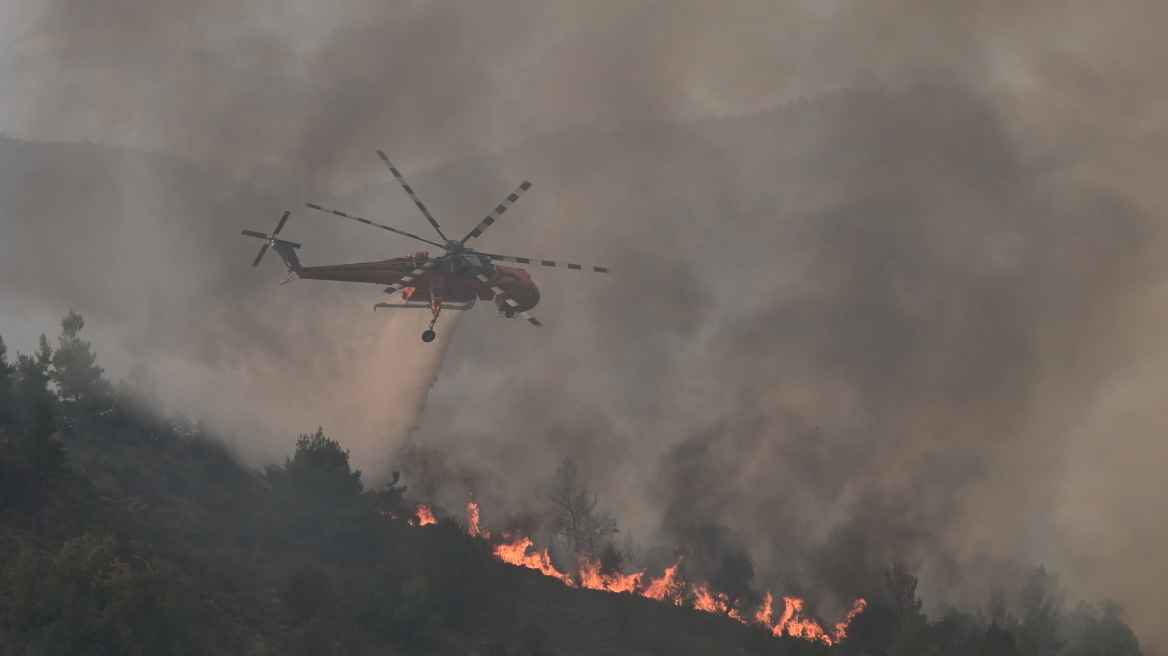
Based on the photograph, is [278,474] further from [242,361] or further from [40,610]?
[40,610]

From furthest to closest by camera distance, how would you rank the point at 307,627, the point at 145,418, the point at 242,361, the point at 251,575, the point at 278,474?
the point at 242,361, the point at 145,418, the point at 278,474, the point at 251,575, the point at 307,627

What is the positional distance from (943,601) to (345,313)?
67.4m

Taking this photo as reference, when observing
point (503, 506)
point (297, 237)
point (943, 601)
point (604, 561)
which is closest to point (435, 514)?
point (503, 506)

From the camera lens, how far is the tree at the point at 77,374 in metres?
85.6

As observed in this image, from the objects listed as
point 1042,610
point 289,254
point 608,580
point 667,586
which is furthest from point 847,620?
point 289,254

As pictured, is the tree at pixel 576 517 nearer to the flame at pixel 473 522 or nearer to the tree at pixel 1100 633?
the flame at pixel 473 522

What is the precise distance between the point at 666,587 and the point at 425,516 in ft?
80.0

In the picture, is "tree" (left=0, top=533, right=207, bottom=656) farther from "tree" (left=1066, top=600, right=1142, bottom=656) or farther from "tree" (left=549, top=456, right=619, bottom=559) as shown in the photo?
"tree" (left=1066, top=600, right=1142, bottom=656)

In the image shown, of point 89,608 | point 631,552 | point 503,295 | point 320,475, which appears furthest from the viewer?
point 631,552

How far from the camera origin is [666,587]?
9106 centimetres

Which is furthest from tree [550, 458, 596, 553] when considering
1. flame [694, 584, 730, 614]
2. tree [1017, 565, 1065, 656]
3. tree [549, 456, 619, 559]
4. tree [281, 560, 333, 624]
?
tree [1017, 565, 1065, 656]

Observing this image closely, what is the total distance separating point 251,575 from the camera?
68.2m

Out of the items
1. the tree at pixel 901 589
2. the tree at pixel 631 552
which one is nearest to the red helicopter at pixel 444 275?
the tree at pixel 631 552

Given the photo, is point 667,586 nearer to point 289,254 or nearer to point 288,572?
point 288,572
